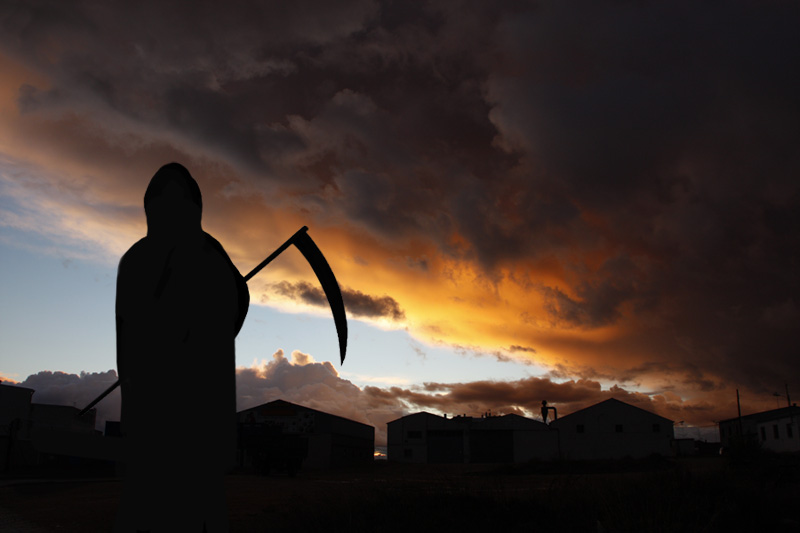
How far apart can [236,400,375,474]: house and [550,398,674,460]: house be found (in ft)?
68.4

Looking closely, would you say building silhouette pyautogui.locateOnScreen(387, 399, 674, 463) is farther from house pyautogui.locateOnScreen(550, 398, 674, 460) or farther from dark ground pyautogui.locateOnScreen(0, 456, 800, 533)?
dark ground pyautogui.locateOnScreen(0, 456, 800, 533)

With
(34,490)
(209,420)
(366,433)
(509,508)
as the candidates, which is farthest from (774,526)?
(366,433)

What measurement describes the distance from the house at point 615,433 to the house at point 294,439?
2084 centimetres

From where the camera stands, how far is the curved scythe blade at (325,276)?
3.44 metres

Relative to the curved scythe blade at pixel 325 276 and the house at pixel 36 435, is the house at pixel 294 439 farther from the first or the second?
the curved scythe blade at pixel 325 276

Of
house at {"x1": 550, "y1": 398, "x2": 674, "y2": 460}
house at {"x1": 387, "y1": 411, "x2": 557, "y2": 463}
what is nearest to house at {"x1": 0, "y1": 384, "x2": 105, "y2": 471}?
house at {"x1": 387, "y1": 411, "x2": 557, "y2": 463}

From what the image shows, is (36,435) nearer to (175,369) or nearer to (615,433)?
(175,369)

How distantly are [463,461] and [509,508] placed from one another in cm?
5001

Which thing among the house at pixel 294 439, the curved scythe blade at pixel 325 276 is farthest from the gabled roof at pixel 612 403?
the curved scythe blade at pixel 325 276

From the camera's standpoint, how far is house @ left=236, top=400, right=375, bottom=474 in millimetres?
32469

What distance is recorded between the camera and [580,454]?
55.4 m

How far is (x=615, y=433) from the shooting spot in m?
55.7

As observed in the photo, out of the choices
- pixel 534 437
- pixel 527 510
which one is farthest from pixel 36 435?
pixel 534 437

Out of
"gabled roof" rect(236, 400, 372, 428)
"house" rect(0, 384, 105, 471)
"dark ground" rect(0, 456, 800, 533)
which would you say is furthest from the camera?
"gabled roof" rect(236, 400, 372, 428)
